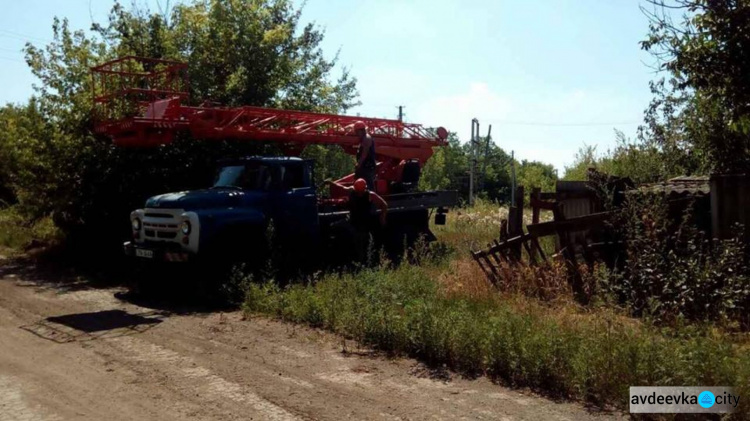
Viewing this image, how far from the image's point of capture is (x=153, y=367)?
7051mm

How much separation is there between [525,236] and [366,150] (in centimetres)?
434

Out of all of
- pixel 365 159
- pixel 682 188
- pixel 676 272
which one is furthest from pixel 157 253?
pixel 682 188

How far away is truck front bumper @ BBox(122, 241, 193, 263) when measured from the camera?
1073 cm

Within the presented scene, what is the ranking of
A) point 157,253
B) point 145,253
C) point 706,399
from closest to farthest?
1. point 706,399
2. point 157,253
3. point 145,253

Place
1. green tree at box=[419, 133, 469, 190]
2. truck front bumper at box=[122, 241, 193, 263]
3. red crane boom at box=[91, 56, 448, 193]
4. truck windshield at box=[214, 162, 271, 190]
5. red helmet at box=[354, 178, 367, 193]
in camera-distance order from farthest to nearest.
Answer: green tree at box=[419, 133, 469, 190]
red helmet at box=[354, 178, 367, 193]
truck windshield at box=[214, 162, 271, 190]
red crane boom at box=[91, 56, 448, 193]
truck front bumper at box=[122, 241, 193, 263]

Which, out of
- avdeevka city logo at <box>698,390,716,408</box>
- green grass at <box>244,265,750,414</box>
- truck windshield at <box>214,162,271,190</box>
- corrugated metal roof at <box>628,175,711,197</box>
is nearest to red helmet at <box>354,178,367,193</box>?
truck windshield at <box>214,162,271,190</box>

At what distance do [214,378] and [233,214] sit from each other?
196 inches

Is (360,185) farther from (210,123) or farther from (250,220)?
(210,123)

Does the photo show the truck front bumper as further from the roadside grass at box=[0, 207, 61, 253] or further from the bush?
the roadside grass at box=[0, 207, 61, 253]

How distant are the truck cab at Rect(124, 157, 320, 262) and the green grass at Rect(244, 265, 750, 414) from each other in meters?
1.59

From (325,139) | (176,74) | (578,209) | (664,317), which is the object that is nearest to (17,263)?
(176,74)

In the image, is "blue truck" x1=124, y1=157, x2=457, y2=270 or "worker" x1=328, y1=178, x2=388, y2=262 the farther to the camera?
"worker" x1=328, y1=178, x2=388, y2=262

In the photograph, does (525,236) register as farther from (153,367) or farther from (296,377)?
(153,367)

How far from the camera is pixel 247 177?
1230 cm
